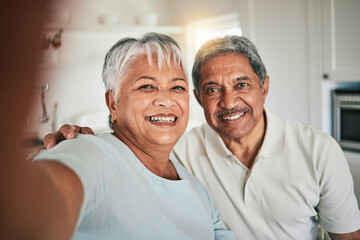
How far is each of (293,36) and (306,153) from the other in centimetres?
172

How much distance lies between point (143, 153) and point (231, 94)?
0.44 meters

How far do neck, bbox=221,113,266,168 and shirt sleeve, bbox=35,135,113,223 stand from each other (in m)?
0.69

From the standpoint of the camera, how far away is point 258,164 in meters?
1.15

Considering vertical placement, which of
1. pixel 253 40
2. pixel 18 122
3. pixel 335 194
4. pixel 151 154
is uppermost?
pixel 253 40

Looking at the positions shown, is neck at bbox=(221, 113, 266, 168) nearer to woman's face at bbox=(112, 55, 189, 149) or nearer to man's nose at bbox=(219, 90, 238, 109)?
man's nose at bbox=(219, 90, 238, 109)

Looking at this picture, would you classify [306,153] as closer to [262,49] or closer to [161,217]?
[161,217]

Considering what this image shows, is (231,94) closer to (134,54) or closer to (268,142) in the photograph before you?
(268,142)

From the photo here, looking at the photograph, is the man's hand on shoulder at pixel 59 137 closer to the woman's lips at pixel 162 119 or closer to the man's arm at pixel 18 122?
the woman's lips at pixel 162 119

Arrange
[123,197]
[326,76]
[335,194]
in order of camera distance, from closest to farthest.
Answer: [123,197], [335,194], [326,76]

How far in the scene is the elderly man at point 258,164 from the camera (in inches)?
43.4

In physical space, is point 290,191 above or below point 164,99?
below

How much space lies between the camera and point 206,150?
126 centimetres

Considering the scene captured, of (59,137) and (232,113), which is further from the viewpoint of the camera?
(232,113)

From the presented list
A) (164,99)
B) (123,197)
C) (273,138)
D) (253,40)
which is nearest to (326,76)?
(253,40)
